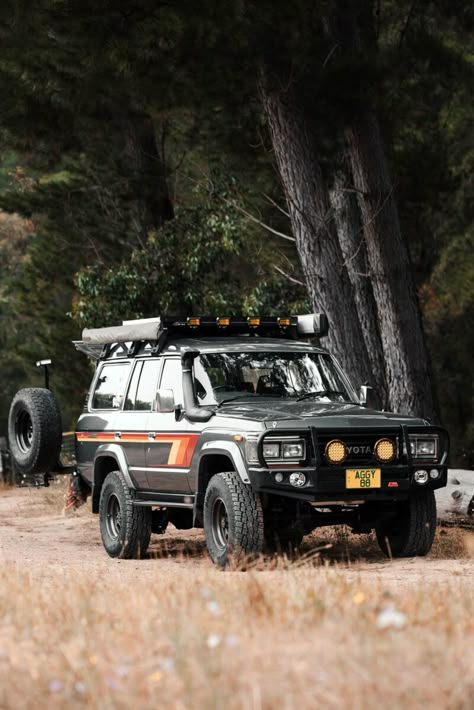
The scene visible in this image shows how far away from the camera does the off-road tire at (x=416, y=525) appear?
40.4ft

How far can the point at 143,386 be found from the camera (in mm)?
13562

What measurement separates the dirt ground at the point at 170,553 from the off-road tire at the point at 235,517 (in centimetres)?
28

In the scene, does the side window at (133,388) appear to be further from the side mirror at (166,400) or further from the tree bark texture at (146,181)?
the tree bark texture at (146,181)

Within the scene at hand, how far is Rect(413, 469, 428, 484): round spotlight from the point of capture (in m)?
11.8

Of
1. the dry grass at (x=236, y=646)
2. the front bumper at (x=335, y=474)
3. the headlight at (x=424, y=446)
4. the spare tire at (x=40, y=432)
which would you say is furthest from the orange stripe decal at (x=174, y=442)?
the dry grass at (x=236, y=646)

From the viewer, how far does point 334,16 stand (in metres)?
19.1

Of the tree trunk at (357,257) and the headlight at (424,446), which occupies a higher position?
the tree trunk at (357,257)

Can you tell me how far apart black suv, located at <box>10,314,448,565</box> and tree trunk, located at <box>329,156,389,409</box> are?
6.19m

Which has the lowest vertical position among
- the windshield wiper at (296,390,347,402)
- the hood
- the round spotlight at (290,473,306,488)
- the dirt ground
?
the dirt ground

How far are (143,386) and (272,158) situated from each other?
9.54 meters

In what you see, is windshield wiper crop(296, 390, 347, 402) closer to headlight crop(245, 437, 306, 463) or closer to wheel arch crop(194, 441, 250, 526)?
wheel arch crop(194, 441, 250, 526)

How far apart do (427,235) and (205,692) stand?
22.6 m

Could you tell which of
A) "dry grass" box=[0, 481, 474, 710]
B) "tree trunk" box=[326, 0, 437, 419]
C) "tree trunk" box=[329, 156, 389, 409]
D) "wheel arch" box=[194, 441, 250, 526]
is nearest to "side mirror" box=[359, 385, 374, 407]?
"wheel arch" box=[194, 441, 250, 526]

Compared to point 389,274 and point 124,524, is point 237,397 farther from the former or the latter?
point 389,274
